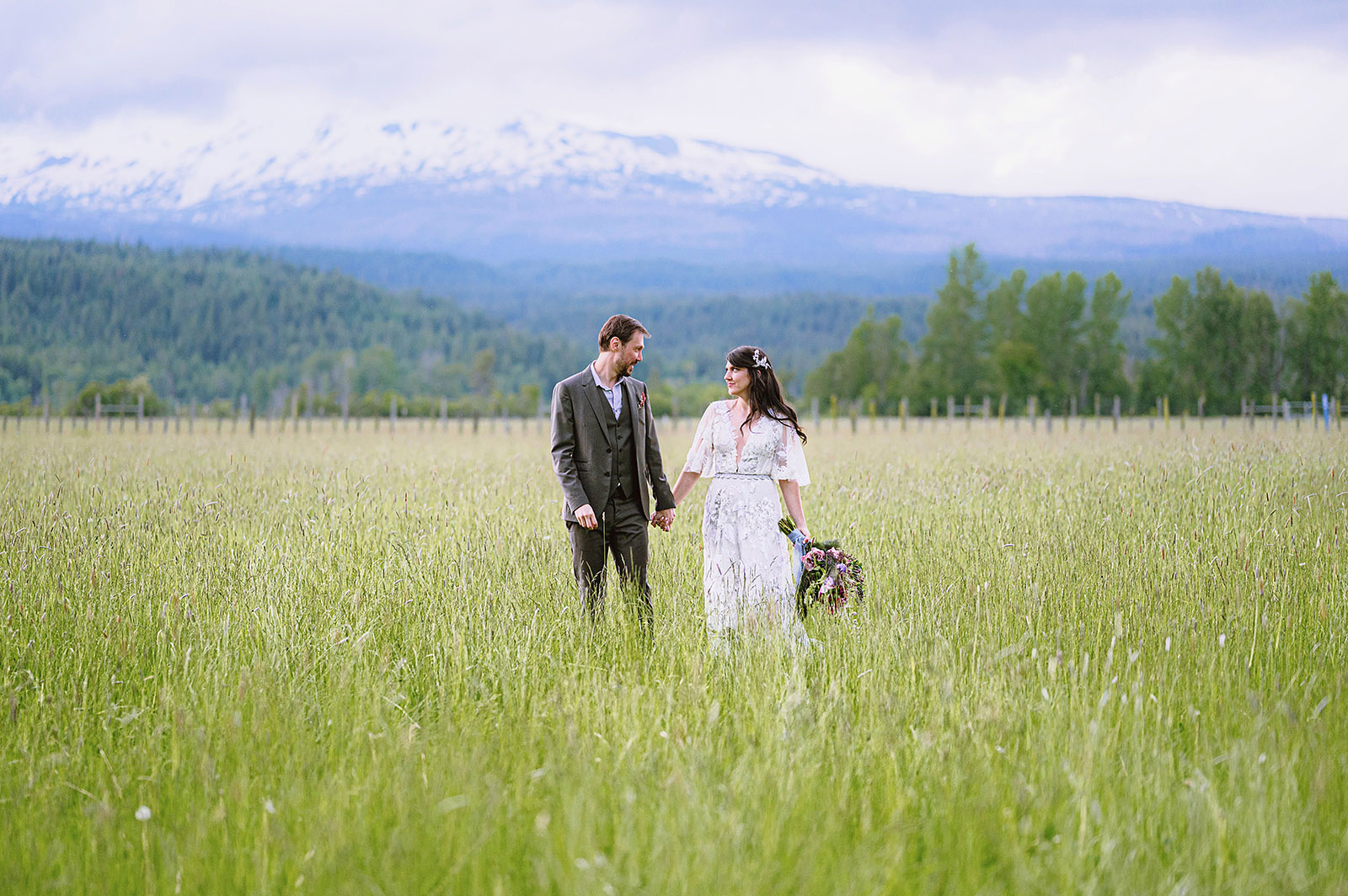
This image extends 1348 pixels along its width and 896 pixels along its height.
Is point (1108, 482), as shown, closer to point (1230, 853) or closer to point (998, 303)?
point (1230, 853)

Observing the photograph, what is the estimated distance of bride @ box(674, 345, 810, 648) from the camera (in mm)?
5609

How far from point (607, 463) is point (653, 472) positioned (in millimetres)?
343

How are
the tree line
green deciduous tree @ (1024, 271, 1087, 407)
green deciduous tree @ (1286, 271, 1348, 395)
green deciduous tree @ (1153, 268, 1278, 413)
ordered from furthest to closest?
1. green deciduous tree @ (1024, 271, 1087, 407)
2. green deciduous tree @ (1153, 268, 1278, 413)
3. the tree line
4. green deciduous tree @ (1286, 271, 1348, 395)

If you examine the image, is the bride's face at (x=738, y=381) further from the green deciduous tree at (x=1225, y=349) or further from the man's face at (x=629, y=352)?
the green deciduous tree at (x=1225, y=349)

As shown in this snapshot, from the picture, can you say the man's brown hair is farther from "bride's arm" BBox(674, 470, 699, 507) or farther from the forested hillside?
the forested hillside

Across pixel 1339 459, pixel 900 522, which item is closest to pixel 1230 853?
pixel 900 522

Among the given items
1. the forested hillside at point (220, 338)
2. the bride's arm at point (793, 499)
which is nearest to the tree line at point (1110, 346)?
the forested hillside at point (220, 338)

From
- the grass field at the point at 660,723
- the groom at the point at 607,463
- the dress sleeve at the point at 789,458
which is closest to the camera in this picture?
the grass field at the point at 660,723

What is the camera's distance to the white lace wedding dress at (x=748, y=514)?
5.58 metres

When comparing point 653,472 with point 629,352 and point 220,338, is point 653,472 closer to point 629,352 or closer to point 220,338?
point 629,352

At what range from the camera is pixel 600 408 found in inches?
221

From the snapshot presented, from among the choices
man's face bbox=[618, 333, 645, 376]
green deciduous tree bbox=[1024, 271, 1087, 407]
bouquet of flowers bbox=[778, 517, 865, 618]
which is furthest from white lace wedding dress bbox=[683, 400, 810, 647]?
green deciduous tree bbox=[1024, 271, 1087, 407]

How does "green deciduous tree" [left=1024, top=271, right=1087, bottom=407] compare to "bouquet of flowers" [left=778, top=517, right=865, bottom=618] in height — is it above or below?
above

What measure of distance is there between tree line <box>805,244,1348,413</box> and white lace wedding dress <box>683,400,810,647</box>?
75.5 m
